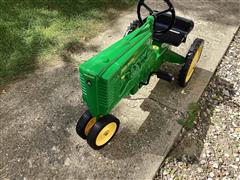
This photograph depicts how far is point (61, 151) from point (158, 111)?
128 centimetres

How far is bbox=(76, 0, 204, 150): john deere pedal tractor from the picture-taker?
285cm

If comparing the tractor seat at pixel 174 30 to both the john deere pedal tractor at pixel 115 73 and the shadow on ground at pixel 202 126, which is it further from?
the shadow on ground at pixel 202 126

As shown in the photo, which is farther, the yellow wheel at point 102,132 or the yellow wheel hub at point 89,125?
the yellow wheel hub at point 89,125

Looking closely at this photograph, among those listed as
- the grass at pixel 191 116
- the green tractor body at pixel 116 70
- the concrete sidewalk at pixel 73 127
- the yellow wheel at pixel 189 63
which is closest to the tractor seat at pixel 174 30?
the yellow wheel at pixel 189 63

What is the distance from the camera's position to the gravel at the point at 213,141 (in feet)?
10.9

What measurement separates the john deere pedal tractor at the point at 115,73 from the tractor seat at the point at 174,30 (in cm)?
1

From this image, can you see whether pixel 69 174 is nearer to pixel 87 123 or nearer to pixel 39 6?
pixel 87 123

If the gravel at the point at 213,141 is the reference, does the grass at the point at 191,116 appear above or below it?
above

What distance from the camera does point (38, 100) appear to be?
13.0 ft

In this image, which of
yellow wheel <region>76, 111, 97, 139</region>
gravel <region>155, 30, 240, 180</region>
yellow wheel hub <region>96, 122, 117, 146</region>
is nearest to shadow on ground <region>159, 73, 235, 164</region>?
gravel <region>155, 30, 240, 180</region>

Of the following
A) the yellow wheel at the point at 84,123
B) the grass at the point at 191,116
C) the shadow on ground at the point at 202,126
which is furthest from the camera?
the grass at the point at 191,116

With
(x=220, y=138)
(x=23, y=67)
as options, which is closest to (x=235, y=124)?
(x=220, y=138)

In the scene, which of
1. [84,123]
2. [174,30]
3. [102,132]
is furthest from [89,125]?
[174,30]

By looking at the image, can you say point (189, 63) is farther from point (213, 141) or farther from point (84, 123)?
point (84, 123)
